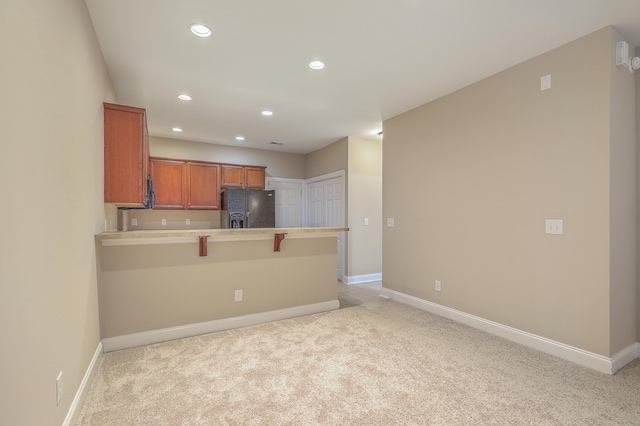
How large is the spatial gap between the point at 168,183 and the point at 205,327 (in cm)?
322

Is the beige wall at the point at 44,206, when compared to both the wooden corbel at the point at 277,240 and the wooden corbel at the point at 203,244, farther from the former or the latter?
the wooden corbel at the point at 277,240

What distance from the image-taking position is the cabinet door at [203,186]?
5.52 meters

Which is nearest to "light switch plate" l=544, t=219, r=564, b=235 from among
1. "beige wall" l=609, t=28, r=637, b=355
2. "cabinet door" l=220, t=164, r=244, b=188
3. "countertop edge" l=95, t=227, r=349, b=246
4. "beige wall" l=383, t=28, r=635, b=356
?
"beige wall" l=383, t=28, r=635, b=356

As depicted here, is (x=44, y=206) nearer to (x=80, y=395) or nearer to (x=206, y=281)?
(x=80, y=395)

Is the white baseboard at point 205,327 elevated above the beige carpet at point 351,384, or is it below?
above

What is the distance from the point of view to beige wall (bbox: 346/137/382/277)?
5.54 meters

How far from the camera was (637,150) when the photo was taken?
8.45 ft

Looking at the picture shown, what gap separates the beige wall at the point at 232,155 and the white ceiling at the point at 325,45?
5.38 feet

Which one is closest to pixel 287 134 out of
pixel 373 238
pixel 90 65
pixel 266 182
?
pixel 266 182

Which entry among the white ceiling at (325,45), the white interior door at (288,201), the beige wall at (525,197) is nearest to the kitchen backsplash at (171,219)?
the white interior door at (288,201)

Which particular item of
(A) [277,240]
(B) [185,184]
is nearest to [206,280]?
(A) [277,240]

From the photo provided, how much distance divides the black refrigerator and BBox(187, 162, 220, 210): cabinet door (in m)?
0.18

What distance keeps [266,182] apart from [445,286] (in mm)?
4198

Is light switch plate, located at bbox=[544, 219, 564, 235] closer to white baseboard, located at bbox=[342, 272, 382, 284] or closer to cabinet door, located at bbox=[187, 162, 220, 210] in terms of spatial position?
white baseboard, located at bbox=[342, 272, 382, 284]
